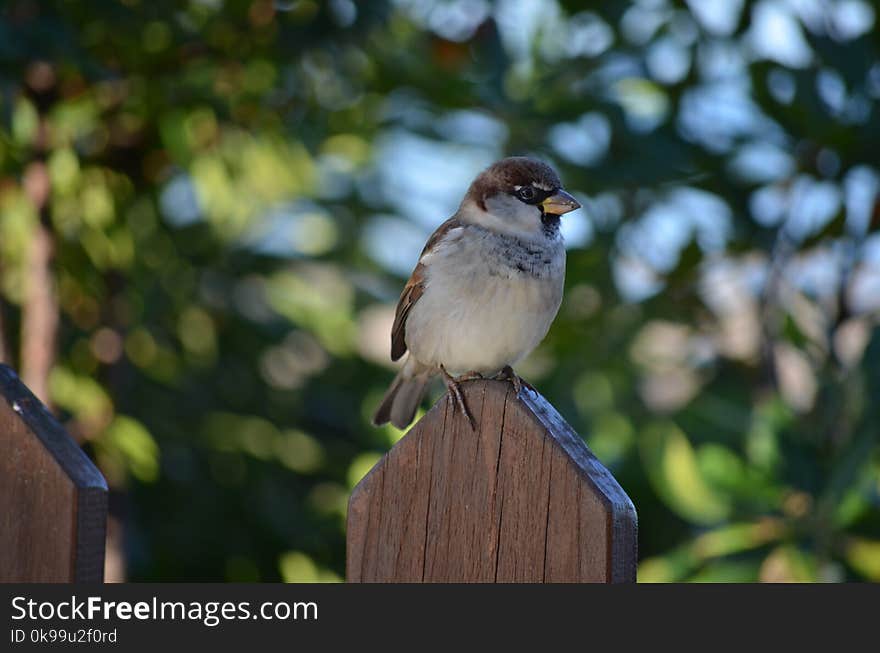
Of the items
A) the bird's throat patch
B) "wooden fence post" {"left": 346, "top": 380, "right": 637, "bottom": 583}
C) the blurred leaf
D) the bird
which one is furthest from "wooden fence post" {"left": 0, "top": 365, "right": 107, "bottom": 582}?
the blurred leaf

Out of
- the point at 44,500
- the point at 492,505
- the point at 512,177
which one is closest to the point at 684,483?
the point at 512,177

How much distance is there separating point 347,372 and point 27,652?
87.9 inches

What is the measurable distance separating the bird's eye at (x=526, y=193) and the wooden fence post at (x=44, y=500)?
1.20 m

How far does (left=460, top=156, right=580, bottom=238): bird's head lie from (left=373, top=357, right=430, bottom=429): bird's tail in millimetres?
338

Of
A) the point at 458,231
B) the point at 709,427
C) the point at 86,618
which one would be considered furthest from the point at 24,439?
the point at 709,427

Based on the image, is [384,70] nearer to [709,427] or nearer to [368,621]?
[709,427]

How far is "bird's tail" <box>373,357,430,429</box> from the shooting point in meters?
2.34

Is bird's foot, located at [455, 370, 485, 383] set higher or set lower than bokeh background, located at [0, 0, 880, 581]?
lower

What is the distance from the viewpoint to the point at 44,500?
1.28m

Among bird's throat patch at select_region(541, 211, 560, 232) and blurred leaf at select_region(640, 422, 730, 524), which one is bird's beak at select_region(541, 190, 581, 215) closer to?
bird's throat patch at select_region(541, 211, 560, 232)

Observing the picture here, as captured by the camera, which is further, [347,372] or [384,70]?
[347,372]

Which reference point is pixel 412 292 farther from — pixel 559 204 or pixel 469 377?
pixel 469 377

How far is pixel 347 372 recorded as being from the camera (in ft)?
11.3

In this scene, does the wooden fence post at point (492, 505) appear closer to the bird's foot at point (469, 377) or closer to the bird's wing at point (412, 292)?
the bird's foot at point (469, 377)
